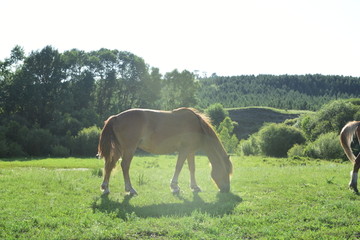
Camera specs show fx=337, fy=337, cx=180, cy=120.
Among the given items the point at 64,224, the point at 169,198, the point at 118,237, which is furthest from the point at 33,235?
the point at 169,198

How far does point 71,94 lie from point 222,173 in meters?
54.1

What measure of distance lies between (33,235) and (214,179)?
6463 millimetres

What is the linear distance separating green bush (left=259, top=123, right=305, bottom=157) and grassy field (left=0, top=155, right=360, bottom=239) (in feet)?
117

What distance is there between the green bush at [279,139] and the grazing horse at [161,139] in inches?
1468

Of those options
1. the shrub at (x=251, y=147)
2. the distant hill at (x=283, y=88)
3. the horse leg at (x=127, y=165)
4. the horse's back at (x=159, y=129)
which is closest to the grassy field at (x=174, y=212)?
the horse leg at (x=127, y=165)

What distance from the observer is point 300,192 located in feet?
35.8

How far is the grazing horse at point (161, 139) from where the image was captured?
10711mm

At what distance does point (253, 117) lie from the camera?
10869cm

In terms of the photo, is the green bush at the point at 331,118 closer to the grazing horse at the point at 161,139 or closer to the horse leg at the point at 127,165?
the grazing horse at the point at 161,139

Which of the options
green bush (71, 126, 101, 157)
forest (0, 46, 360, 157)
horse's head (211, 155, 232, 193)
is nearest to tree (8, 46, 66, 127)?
forest (0, 46, 360, 157)

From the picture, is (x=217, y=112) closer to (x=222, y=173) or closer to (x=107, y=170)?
(x=222, y=173)

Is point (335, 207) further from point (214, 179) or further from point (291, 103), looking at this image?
point (291, 103)

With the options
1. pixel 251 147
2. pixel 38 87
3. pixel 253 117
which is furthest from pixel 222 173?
pixel 253 117

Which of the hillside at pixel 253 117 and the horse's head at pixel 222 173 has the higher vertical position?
the hillside at pixel 253 117
